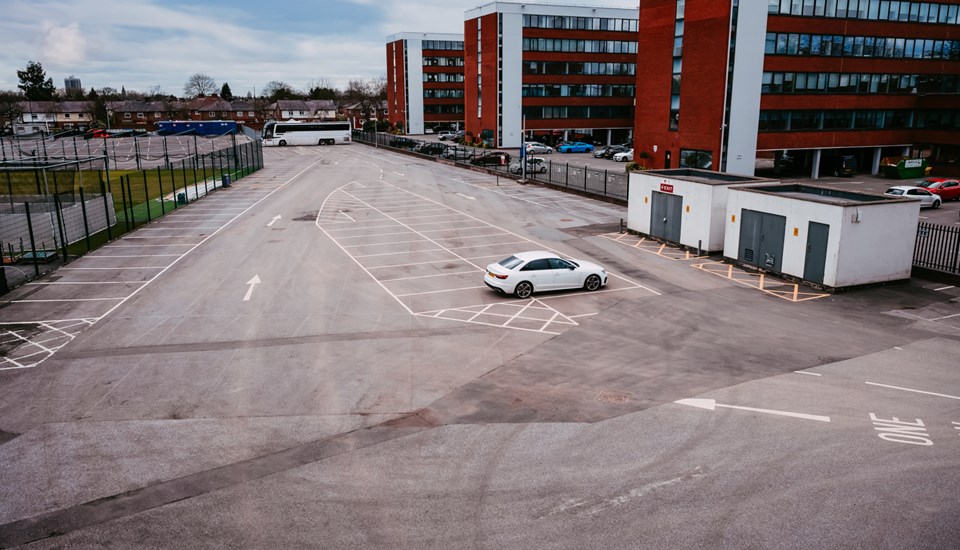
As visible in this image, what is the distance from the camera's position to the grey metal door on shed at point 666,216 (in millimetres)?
29703

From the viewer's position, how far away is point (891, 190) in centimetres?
3975

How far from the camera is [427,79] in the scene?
121188 mm

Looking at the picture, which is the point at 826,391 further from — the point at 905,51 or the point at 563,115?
the point at 563,115

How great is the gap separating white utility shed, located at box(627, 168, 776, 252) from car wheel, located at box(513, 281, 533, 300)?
34.4 ft

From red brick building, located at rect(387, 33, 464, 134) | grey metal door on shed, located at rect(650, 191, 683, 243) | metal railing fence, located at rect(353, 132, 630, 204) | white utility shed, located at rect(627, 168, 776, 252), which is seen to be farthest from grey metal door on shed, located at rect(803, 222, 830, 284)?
red brick building, located at rect(387, 33, 464, 134)

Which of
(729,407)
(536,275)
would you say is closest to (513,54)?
(536,275)

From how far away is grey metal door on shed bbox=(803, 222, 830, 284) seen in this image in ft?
73.6

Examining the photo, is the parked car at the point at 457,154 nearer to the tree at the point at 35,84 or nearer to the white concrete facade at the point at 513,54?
the white concrete facade at the point at 513,54

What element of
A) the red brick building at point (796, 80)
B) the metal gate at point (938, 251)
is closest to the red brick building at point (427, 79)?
the red brick building at point (796, 80)

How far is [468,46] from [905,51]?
2202 inches

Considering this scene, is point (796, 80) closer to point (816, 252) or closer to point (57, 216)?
point (816, 252)

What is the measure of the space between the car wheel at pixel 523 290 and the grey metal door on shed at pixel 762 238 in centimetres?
988

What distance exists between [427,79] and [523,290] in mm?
106917

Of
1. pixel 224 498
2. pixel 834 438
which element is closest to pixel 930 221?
pixel 834 438
